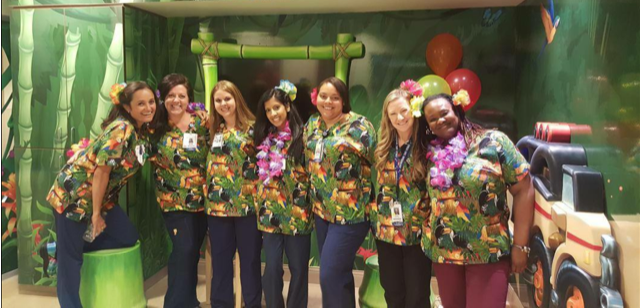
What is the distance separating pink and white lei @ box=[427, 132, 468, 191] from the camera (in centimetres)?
250

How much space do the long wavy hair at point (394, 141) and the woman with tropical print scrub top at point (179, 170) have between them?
1.32m

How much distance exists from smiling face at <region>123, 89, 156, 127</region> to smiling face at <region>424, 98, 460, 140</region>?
6.01 feet

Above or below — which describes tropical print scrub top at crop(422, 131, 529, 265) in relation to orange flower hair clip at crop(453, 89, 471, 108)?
below

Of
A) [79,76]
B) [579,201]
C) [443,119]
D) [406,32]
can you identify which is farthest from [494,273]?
[79,76]

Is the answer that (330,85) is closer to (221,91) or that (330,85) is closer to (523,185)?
(221,91)

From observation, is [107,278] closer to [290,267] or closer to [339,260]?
[290,267]

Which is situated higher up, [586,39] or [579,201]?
[586,39]

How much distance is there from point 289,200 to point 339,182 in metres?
0.38

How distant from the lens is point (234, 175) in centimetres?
339

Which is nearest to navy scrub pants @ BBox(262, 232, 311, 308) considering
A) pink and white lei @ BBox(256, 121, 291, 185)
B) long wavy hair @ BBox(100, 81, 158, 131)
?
pink and white lei @ BBox(256, 121, 291, 185)

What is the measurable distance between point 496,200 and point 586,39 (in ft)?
2.75

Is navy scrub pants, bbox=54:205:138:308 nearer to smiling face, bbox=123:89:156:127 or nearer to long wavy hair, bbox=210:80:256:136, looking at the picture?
smiling face, bbox=123:89:156:127

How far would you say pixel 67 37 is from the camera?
13.1ft

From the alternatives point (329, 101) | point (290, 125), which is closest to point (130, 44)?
point (290, 125)
